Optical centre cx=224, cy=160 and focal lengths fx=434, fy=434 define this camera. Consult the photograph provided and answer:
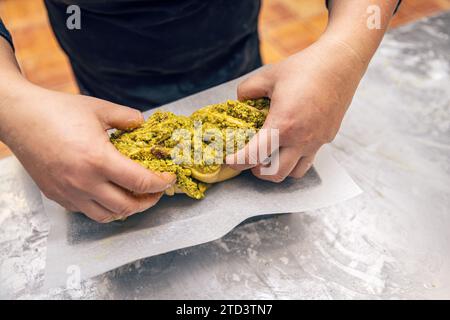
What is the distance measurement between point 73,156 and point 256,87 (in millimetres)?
379

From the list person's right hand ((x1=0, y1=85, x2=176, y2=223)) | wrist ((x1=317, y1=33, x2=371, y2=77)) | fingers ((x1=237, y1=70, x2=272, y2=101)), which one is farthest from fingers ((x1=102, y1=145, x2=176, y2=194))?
wrist ((x1=317, y1=33, x2=371, y2=77))

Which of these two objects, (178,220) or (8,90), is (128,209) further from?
(8,90)

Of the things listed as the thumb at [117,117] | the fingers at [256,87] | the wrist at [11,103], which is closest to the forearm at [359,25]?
the fingers at [256,87]

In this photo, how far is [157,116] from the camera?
89 cm

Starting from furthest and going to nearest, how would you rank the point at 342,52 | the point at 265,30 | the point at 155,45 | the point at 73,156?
the point at 265,30 → the point at 155,45 → the point at 342,52 → the point at 73,156

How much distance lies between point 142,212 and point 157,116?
20 centimetres

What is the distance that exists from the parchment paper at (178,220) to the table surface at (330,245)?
0.05m

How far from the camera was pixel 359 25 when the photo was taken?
845 mm

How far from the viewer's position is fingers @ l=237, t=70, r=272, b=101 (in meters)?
0.87

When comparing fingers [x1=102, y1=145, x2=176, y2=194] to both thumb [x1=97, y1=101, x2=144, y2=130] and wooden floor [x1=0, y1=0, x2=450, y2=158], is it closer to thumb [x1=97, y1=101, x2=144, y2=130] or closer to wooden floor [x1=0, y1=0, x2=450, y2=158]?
thumb [x1=97, y1=101, x2=144, y2=130]

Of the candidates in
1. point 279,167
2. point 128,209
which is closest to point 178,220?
point 128,209

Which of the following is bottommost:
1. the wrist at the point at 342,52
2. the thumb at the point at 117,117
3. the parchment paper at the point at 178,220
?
the parchment paper at the point at 178,220

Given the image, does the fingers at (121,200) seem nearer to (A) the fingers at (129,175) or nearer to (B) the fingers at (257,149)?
(A) the fingers at (129,175)

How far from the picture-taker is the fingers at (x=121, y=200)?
2.45 ft
